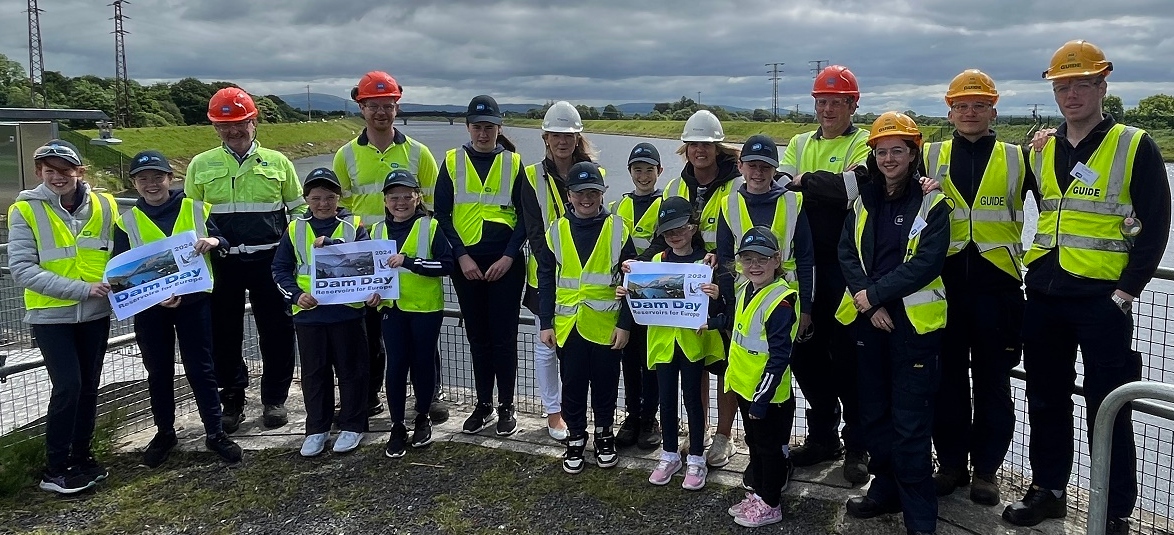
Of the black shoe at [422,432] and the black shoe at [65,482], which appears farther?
the black shoe at [422,432]

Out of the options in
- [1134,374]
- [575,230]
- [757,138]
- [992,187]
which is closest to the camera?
[1134,374]

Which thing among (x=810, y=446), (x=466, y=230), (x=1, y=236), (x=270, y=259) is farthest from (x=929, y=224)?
(x=1, y=236)

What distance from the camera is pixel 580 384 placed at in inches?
187

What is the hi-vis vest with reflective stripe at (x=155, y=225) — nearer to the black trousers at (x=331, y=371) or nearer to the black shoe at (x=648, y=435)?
the black trousers at (x=331, y=371)

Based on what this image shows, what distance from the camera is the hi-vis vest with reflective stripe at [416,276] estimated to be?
16.1 ft

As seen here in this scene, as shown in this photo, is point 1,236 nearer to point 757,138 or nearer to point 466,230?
point 466,230

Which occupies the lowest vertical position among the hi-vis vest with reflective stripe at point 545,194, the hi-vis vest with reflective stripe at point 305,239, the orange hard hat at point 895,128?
the hi-vis vest with reflective stripe at point 305,239

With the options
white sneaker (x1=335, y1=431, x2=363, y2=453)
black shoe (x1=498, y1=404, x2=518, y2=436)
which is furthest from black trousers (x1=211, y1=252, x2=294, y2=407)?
black shoe (x1=498, y1=404, x2=518, y2=436)

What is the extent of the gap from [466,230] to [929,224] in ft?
9.58

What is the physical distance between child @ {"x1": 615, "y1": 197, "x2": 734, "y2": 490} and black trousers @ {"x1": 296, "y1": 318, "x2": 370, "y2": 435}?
6.18ft

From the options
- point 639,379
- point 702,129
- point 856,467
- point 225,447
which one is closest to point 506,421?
point 639,379

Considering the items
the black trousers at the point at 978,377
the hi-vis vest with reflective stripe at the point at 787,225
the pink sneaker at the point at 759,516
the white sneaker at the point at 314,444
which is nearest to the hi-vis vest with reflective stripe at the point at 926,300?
the black trousers at the point at 978,377

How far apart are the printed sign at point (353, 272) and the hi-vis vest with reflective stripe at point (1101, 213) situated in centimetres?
381

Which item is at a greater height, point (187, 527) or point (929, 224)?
point (929, 224)
